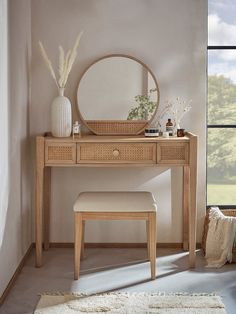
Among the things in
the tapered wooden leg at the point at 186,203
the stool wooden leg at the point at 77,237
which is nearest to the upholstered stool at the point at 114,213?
the stool wooden leg at the point at 77,237

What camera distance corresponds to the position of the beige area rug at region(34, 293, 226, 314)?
11.5ft

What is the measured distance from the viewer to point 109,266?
441cm

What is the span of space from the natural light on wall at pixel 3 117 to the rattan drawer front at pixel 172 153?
3.28ft

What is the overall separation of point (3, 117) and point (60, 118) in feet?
2.48

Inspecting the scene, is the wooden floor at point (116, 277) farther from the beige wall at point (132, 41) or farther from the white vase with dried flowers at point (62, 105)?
the white vase with dried flowers at point (62, 105)

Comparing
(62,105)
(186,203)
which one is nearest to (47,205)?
(62,105)

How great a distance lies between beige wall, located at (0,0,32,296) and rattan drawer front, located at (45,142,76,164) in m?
0.21

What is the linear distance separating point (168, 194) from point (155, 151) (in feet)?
2.27

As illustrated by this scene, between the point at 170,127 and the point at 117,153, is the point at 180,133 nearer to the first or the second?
the point at 170,127

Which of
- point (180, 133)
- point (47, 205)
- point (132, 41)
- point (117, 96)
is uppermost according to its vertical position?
point (132, 41)

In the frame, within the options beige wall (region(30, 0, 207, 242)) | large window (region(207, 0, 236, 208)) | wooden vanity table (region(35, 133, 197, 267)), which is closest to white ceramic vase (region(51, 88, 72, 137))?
wooden vanity table (region(35, 133, 197, 267))

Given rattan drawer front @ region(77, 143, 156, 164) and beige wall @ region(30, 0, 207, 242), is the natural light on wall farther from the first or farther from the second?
beige wall @ region(30, 0, 207, 242)

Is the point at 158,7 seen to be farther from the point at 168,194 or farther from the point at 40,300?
the point at 40,300

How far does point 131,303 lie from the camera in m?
3.64
